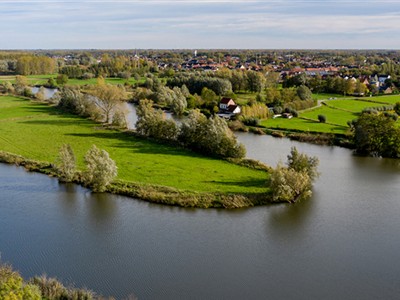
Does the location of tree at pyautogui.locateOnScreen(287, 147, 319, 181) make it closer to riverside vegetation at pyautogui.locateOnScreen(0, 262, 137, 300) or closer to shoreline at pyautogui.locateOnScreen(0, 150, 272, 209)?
shoreline at pyautogui.locateOnScreen(0, 150, 272, 209)

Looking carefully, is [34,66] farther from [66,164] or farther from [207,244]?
[207,244]

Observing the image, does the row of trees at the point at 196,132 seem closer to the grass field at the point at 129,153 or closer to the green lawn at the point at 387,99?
the grass field at the point at 129,153

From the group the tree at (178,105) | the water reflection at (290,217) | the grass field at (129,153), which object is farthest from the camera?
the tree at (178,105)

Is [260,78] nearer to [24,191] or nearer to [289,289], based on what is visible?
[24,191]

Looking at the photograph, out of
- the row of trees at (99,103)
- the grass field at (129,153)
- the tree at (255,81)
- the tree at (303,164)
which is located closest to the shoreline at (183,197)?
the grass field at (129,153)

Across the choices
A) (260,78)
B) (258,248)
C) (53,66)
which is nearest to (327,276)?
(258,248)

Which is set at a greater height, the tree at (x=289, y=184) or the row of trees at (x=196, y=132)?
the row of trees at (x=196, y=132)

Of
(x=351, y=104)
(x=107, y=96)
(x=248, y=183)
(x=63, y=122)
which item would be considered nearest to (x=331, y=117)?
(x=351, y=104)
